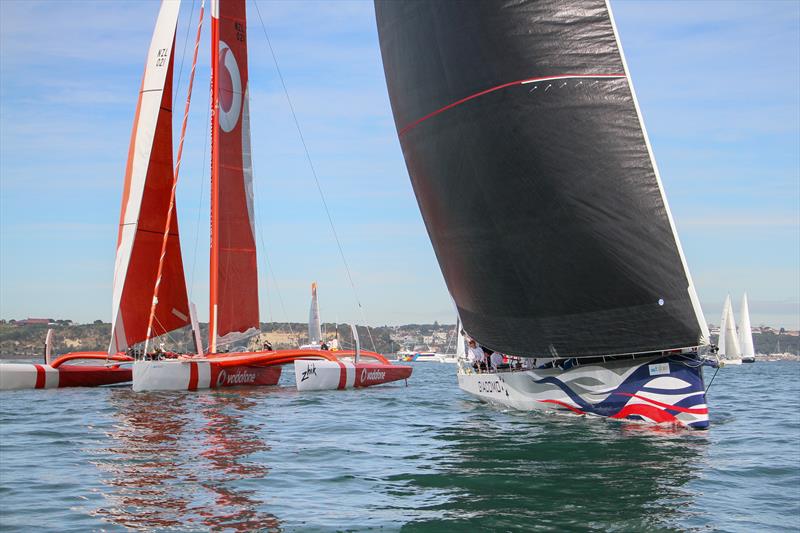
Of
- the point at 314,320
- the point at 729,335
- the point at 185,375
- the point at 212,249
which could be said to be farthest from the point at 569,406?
the point at 729,335

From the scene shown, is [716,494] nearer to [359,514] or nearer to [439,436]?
[359,514]

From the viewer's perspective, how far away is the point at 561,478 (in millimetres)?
9477

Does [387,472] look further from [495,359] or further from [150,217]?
Result: [150,217]

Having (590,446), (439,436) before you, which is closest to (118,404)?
(439,436)

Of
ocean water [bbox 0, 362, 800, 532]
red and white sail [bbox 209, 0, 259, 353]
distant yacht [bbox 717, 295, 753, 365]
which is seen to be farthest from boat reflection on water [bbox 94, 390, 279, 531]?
distant yacht [bbox 717, 295, 753, 365]

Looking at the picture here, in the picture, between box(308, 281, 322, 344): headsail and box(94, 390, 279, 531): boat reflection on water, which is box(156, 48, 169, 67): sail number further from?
box(308, 281, 322, 344): headsail

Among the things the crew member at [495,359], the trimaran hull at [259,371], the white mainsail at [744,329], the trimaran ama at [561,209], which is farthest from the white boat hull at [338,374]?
the white mainsail at [744,329]

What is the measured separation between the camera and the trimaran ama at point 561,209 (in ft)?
44.8

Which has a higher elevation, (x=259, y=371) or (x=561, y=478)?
(x=259, y=371)

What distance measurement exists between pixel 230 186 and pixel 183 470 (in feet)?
54.5

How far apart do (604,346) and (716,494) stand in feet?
18.3

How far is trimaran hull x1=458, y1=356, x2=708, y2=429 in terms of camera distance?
Answer: 536 inches

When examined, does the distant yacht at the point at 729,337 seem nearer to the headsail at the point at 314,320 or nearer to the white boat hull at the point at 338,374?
the headsail at the point at 314,320

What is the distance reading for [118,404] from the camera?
18.5m
